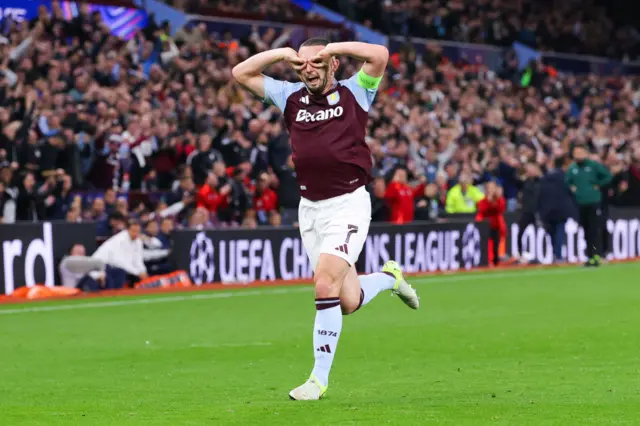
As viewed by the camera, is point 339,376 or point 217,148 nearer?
point 339,376

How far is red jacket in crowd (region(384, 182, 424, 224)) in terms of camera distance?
25594 mm

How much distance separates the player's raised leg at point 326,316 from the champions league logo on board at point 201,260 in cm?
1289

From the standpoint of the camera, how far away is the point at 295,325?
15469 mm

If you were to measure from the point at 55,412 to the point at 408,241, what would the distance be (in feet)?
57.9

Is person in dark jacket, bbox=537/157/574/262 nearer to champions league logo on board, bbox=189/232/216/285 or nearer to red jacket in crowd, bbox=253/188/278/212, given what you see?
red jacket in crowd, bbox=253/188/278/212

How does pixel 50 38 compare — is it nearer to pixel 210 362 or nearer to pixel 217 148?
pixel 217 148

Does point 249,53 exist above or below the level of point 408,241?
above

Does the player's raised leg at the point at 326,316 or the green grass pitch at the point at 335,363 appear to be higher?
the player's raised leg at the point at 326,316

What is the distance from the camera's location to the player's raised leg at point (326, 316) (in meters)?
8.80

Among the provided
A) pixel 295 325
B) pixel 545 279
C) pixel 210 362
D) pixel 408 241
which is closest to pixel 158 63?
pixel 408 241

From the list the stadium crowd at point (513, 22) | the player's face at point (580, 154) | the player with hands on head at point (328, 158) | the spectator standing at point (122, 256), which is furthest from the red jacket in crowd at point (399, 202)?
the player with hands on head at point (328, 158)

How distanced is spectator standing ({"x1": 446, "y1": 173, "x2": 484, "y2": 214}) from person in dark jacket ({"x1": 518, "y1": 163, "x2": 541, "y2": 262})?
1.23 meters

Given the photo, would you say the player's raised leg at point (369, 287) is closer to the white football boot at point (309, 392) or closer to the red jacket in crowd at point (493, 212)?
the white football boot at point (309, 392)

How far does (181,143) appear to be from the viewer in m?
23.5
